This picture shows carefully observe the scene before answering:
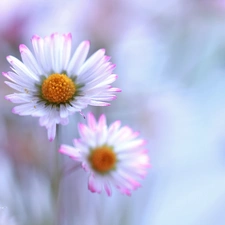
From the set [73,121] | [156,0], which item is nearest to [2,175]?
[73,121]

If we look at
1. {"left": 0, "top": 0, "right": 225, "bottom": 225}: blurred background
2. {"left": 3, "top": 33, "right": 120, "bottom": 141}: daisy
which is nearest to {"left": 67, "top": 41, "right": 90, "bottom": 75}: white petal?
{"left": 3, "top": 33, "right": 120, "bottom": 141}: daisy

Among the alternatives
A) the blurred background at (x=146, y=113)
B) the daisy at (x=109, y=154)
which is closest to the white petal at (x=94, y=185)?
the daisy at (x=109, y=154)

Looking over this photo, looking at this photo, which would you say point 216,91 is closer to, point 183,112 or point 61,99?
point 183,112

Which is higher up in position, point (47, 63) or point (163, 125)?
point (163, 125)

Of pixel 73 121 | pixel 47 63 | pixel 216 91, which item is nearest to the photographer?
pixel 47 63

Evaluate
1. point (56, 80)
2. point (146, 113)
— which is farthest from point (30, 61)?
point (146, 113)

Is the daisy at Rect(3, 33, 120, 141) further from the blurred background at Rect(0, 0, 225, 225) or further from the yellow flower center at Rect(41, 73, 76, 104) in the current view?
the blurred background at Rect(0, 0, 225, 225)
